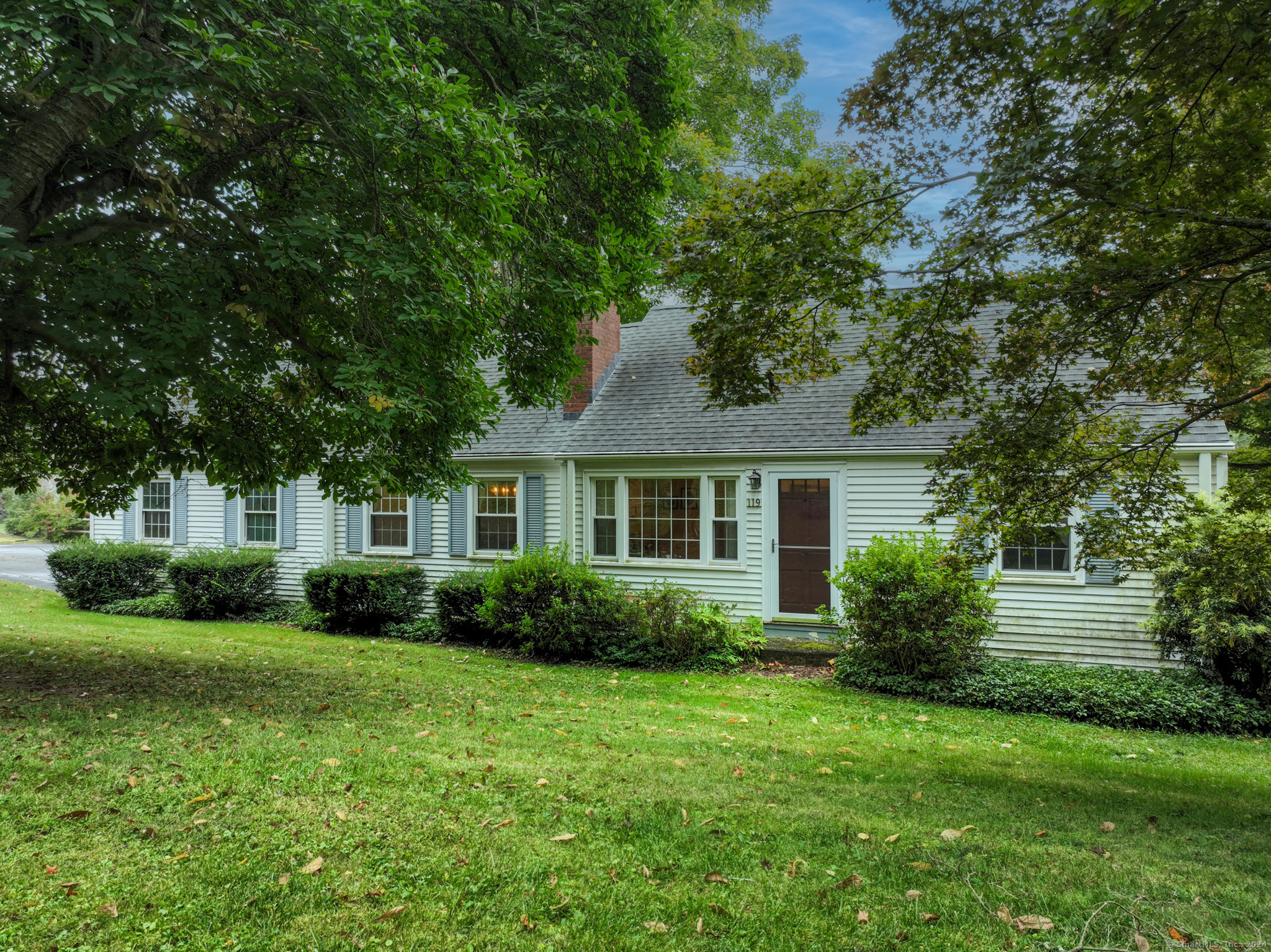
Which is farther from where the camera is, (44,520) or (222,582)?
(44,520)

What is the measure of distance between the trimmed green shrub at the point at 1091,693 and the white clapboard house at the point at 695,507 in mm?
1422

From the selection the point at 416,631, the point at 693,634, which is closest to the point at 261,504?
the point at 416,631

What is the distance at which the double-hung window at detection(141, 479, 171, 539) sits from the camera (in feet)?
54.4

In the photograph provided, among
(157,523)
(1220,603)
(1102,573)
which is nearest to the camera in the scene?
(1220,603)

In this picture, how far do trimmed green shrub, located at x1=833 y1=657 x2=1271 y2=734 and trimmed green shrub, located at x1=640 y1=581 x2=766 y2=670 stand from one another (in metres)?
1.48

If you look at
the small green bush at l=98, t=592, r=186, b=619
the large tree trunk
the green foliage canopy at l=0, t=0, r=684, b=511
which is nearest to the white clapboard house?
the small green bush at l=98, t=592, r=186, b=619

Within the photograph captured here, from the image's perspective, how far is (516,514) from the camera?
1355 centimetres

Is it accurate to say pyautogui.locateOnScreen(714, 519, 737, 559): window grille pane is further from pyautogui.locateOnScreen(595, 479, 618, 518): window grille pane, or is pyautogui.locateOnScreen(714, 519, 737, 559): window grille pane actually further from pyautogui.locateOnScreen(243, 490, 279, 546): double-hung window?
pyautogui.locateOnScreen(243, 490, 279, 546): double-hung window

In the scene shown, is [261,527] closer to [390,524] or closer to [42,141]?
[390,524]

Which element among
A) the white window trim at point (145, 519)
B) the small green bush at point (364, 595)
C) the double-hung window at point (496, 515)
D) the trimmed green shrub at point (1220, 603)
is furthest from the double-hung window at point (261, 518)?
the trimmed green shrub at point (1220, 603)

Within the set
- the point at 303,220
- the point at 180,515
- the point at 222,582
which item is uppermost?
the point at 303,220

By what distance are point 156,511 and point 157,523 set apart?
0.29 metres

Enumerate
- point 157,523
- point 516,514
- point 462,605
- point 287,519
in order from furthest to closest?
point 157,523
point 287,519
point 516,514
point 462,605

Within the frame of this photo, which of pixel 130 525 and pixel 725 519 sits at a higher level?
pixel 725 519
